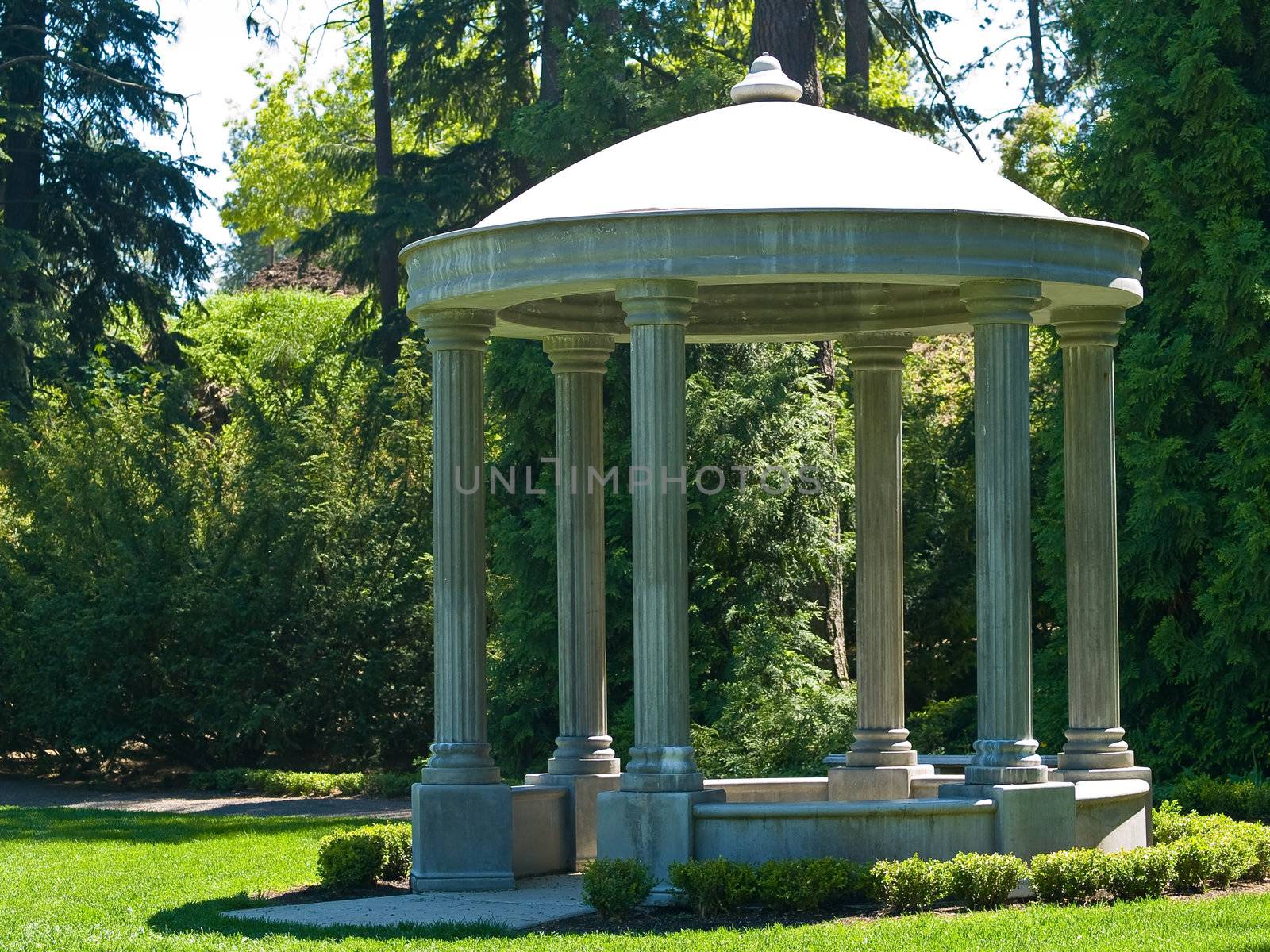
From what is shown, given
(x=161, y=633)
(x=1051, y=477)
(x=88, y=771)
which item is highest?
(x=1051, y=477)

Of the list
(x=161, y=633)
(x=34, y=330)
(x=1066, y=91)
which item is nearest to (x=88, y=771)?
(x=161, y=633)

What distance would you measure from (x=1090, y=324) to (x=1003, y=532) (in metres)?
2.91

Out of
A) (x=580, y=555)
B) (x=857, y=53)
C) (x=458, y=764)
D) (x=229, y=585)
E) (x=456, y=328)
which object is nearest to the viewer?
(x=458, y=764)

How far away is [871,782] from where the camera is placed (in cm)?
1777

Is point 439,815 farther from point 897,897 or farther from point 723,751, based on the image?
point 723,751

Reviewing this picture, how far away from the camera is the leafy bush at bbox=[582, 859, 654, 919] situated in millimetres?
13148

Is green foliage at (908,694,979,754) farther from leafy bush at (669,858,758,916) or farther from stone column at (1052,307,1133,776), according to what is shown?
leafy bush at (669,858,758,916)

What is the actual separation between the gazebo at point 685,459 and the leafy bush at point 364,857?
73 centimetres

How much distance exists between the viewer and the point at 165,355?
4425cm

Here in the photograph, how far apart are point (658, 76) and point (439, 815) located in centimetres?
2040

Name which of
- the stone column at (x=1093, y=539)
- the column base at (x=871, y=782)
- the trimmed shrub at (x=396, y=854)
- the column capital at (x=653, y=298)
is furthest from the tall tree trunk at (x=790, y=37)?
the trimmed shrub at (x=396, y=854)

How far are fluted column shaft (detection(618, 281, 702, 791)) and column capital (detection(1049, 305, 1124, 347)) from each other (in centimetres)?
414

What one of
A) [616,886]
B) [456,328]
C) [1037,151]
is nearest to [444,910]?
[616,886]

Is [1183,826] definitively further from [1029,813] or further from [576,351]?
[576,351]
